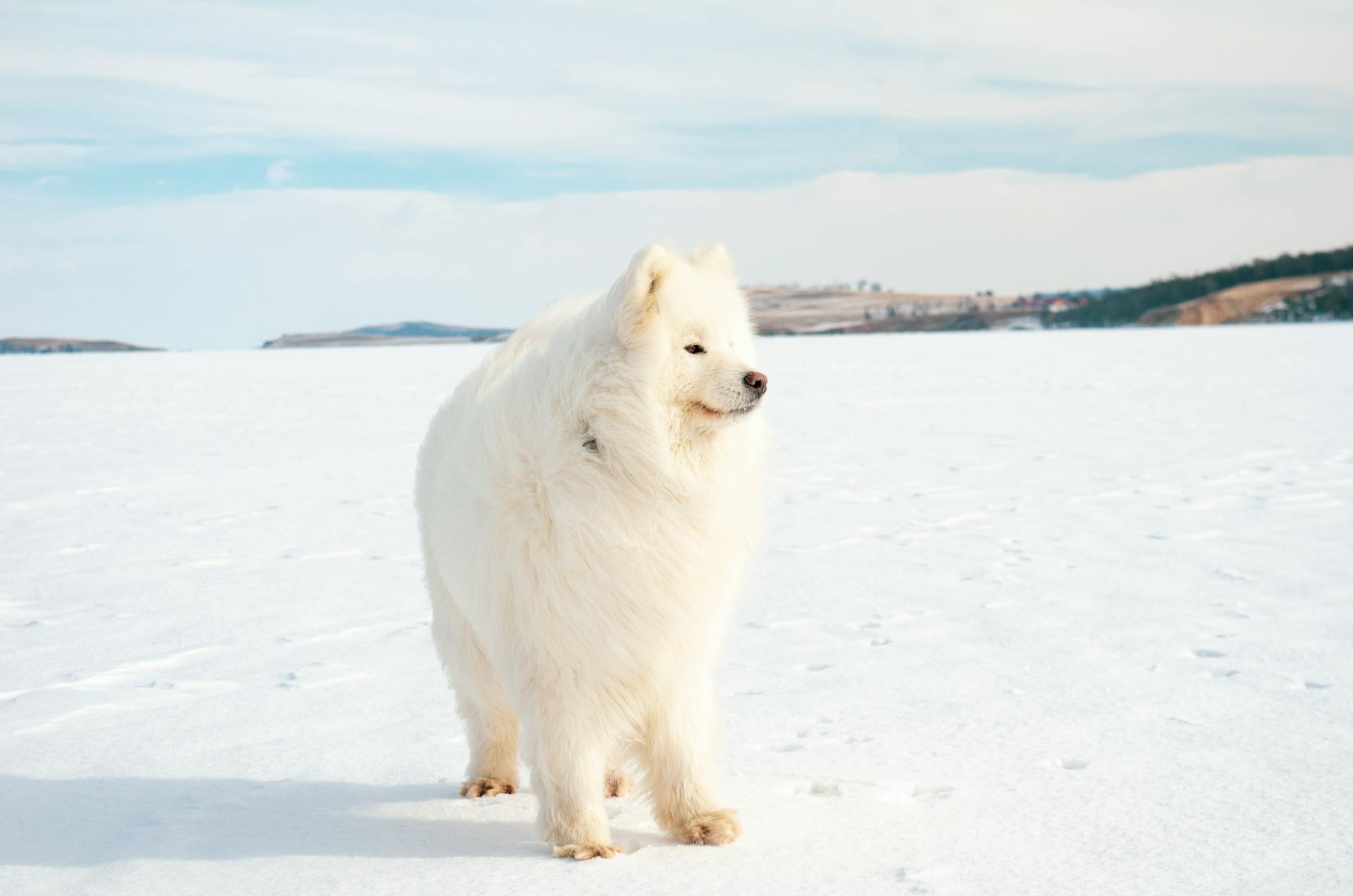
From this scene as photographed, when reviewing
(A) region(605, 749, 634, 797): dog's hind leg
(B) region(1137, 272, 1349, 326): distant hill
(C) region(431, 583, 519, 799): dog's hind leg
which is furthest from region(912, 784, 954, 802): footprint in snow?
(B) region(1137, 272, 1349, 326): distant hill

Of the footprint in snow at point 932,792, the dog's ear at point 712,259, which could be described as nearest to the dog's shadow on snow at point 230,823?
the footprint in snow at point 932,792

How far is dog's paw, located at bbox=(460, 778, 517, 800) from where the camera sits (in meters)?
3.62

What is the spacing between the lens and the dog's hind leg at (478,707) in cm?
359

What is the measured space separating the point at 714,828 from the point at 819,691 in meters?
1.34

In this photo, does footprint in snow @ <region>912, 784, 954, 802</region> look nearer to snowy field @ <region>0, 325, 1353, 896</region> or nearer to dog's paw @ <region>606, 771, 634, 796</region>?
snowy field @ <region>0, 325, 1353, 896</region>

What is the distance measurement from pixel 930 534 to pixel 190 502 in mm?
6465

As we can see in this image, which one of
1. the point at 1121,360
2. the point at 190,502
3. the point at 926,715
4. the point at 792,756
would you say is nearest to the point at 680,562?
the point at 792,756

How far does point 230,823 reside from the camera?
3334mm

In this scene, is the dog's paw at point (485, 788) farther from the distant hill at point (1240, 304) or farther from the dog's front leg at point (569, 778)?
the distant hill at point (1240, 304)

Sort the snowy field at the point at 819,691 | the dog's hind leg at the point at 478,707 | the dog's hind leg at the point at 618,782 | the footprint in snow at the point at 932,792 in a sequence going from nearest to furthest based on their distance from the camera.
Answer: the snowy field at the point at 819,691 < the footprint in snow at the point at 932,792 < the dog's hind leg at the point at 478,707 < the dog's hind leg at the point at 618,782

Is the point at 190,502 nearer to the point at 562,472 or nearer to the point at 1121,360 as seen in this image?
the point at 562,472

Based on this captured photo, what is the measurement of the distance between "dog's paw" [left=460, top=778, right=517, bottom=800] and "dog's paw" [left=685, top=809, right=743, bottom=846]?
76 cm

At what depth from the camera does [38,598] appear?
630 centimetres

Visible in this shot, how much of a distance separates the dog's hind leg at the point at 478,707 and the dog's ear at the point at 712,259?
1.42 metres
